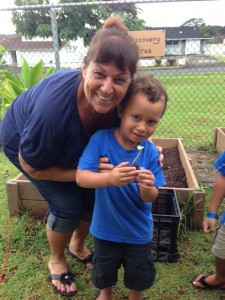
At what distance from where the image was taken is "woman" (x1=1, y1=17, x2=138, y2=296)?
141 cm

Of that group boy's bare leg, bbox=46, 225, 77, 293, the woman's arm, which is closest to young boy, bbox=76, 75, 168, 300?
the woman's arm

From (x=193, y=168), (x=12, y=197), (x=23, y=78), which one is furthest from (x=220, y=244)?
(x=23, y=78)

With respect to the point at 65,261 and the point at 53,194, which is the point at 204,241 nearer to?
the point at 65,261

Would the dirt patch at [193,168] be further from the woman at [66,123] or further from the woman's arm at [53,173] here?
the woman's arm at [53,173]

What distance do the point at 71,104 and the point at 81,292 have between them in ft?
4.40

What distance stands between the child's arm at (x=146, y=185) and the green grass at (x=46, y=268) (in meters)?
0.99

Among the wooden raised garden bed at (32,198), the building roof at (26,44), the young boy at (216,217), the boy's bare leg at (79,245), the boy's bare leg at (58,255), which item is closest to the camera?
the young boy at (216,217)

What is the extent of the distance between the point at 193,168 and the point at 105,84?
299 centimetres

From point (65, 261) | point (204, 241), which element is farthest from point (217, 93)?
point (65, 261)

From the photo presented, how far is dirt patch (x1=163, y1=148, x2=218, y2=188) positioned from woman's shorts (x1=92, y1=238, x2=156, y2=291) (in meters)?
1.50

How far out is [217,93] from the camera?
10.2 m

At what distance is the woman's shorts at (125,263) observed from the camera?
5.62 feet

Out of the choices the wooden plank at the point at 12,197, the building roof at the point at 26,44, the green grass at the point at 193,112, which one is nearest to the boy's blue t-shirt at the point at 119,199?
the wooden plank at the point at 12,197

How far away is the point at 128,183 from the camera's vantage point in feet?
4.80
